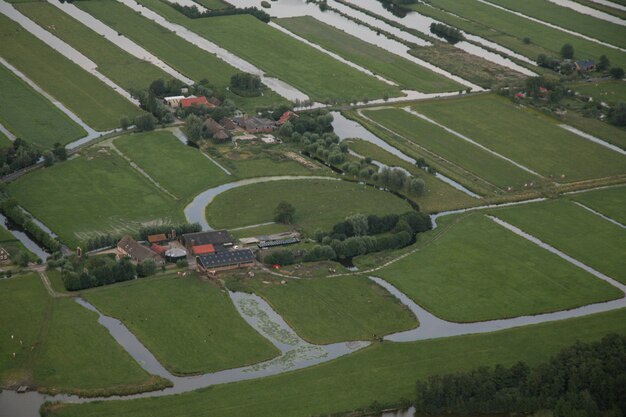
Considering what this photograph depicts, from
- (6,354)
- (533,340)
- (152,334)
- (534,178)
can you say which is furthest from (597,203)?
(6,354)

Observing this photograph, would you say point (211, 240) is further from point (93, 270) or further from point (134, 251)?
point (93, 270)

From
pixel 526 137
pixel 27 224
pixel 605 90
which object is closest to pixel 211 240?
pixel 27 224

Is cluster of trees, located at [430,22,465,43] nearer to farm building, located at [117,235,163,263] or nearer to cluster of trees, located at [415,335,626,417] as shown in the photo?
farm building, located at [117,235,163,263]

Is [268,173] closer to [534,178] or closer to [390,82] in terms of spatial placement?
[534,178]

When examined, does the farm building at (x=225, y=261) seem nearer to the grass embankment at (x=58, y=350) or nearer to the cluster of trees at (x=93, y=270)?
the cluster of trees at (x=93, y=270)

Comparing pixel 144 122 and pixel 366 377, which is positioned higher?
pixel 366 377
